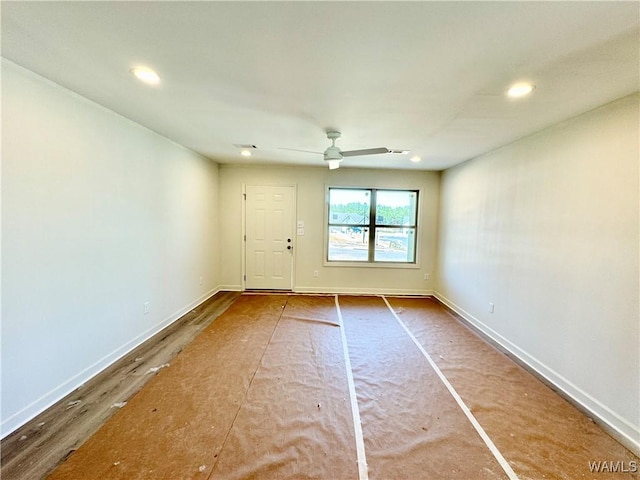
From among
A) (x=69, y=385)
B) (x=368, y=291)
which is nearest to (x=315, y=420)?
(x=69, y=385)

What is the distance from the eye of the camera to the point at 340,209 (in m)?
5.20

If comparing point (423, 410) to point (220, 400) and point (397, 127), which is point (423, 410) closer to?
point (220, 400)

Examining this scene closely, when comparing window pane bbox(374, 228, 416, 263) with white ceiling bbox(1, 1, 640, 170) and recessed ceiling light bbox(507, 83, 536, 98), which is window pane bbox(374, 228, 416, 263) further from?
recessed ceiling light bbox(507, 83, 536, 98)

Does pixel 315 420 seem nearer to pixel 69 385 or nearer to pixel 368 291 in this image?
pixel 69 385

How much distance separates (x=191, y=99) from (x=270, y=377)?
246 centimetres

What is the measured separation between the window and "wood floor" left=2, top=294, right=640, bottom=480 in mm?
2282

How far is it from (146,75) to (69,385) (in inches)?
95.9

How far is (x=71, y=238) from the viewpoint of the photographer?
2.16 m

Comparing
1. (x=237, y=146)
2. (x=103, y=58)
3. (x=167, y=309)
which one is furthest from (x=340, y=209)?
(x=103, y=58)

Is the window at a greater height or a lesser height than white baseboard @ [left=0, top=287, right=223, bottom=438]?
greater

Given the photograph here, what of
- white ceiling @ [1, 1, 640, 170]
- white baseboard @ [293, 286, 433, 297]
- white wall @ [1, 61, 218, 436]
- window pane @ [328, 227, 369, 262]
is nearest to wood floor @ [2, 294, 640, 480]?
white wall @ [1, 61, 218, 436]

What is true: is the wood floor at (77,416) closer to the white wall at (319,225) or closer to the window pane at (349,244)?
the white wall at (319,225)

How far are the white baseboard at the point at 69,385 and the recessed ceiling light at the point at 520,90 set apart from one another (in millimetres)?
3987

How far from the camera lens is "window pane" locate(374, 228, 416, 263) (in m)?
5.24
